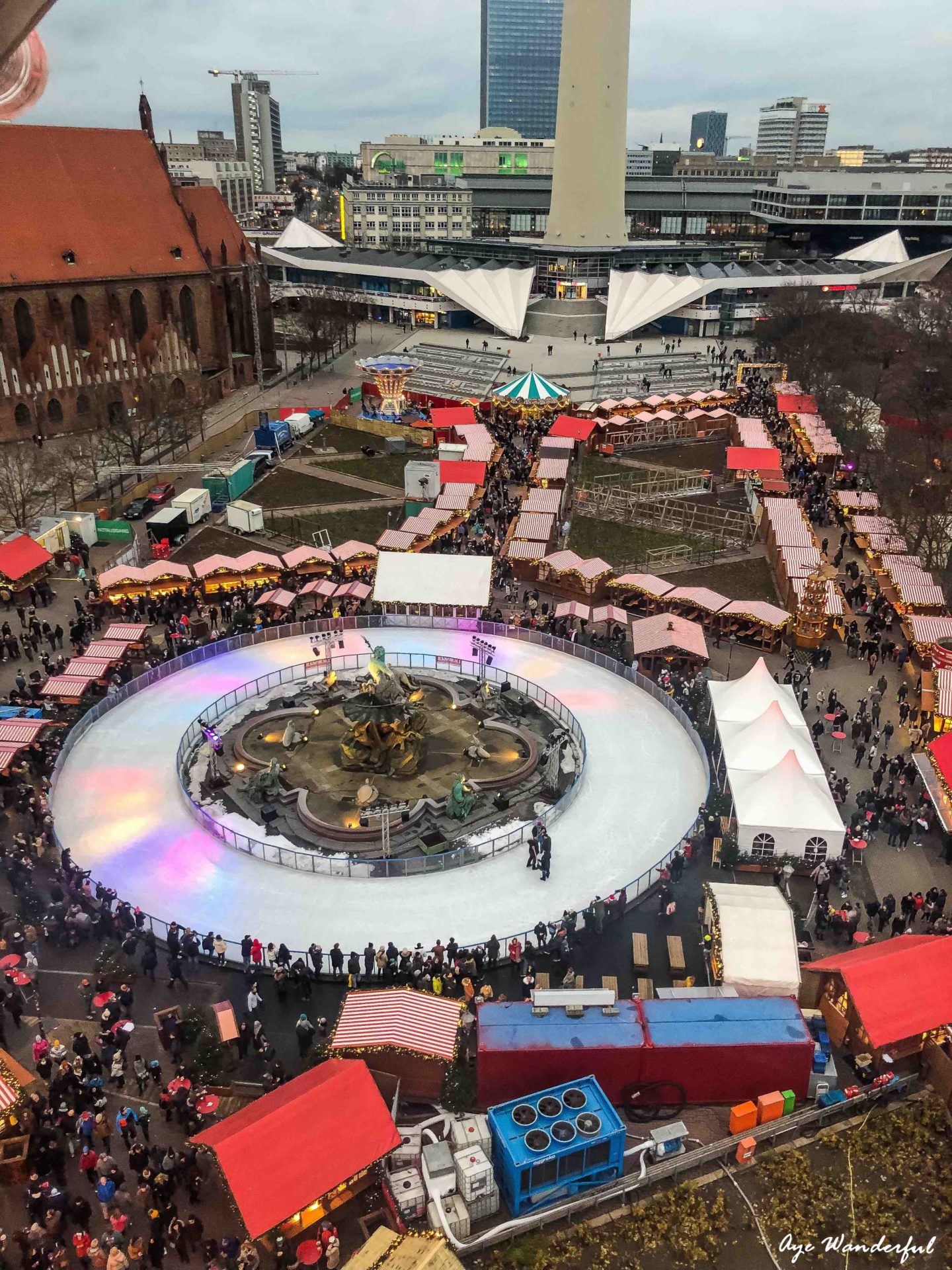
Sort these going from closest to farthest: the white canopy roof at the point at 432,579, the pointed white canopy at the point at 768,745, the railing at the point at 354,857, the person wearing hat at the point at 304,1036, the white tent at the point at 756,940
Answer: the person wearing hat at the point at 304,1036, the white tent at the point at 756,940, the railing at the point at 354,857, the pointed white canopy at the point at 768,745, the white canopy roof at the point at 432,579

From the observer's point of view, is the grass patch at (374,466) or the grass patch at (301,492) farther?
the grass patch at (374,466)

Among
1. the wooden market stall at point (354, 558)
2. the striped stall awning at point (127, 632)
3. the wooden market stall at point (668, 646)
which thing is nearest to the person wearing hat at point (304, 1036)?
the wooden market stall at point (668, 646)

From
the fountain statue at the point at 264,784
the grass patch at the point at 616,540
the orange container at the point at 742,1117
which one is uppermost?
the grass patch at the point at 616,540

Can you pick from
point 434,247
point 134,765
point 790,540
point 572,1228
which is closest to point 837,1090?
point 572,1228

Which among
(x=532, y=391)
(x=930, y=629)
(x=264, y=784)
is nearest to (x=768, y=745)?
(x=930, y=629)

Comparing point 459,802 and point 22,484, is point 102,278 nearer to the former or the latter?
point 22,484

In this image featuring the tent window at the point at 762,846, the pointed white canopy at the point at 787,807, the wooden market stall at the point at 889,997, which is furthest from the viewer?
the tent window at the point at 762,846

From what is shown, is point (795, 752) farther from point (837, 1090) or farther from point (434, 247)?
point (434, 247)

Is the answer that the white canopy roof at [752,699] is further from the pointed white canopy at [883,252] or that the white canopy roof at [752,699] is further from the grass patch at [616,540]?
the pointed white canopy at [883,252]
